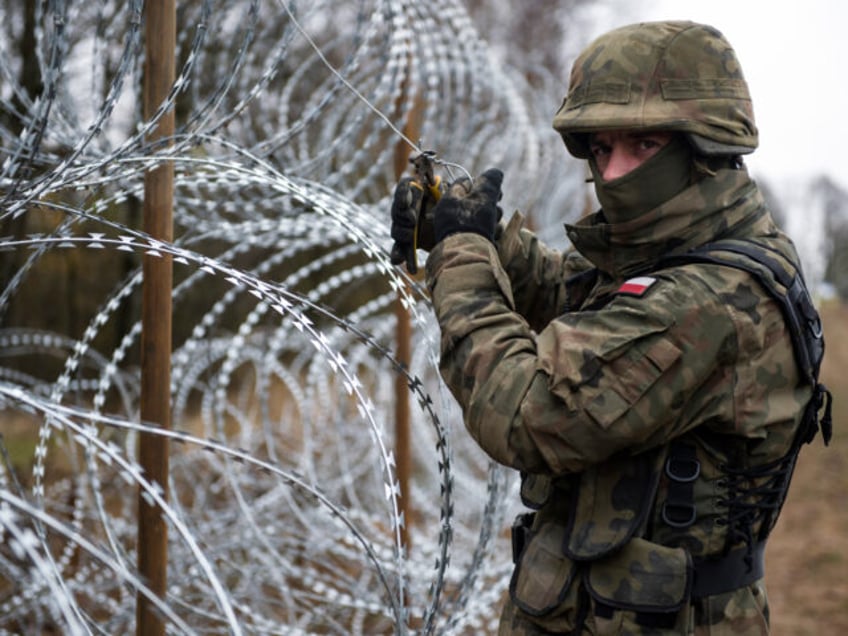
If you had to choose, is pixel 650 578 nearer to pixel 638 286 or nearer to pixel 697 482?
pixel 697 482

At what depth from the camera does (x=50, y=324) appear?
359 inches

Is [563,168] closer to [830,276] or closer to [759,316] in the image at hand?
[759,316]

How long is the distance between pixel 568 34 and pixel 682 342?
71.2 feet

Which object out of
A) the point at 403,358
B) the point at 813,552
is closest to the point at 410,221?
the point at 403,358

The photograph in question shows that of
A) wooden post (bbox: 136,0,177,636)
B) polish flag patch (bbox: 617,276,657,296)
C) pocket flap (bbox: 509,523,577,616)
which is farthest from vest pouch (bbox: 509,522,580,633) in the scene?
wooden post (bbox: 136,0,177,636)

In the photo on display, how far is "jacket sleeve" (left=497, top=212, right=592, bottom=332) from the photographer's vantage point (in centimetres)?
248

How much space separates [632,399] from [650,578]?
1.27 feet

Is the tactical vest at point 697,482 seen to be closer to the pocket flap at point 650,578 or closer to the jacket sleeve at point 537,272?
the pocket flap at point 650,578

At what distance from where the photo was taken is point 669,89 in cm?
195

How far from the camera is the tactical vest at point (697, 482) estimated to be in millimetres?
1911

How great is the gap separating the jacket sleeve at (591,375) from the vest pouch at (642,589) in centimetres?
22

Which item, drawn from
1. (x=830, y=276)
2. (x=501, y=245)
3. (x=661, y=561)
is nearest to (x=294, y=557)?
(x=501, y=245)

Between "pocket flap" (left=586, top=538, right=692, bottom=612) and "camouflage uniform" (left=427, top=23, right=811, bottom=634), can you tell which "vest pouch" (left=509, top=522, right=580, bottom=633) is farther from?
"pocket flap" (left=586, top=538, right=692, bottom=612)

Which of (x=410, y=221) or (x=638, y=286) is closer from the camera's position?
(x=638, y=286)
